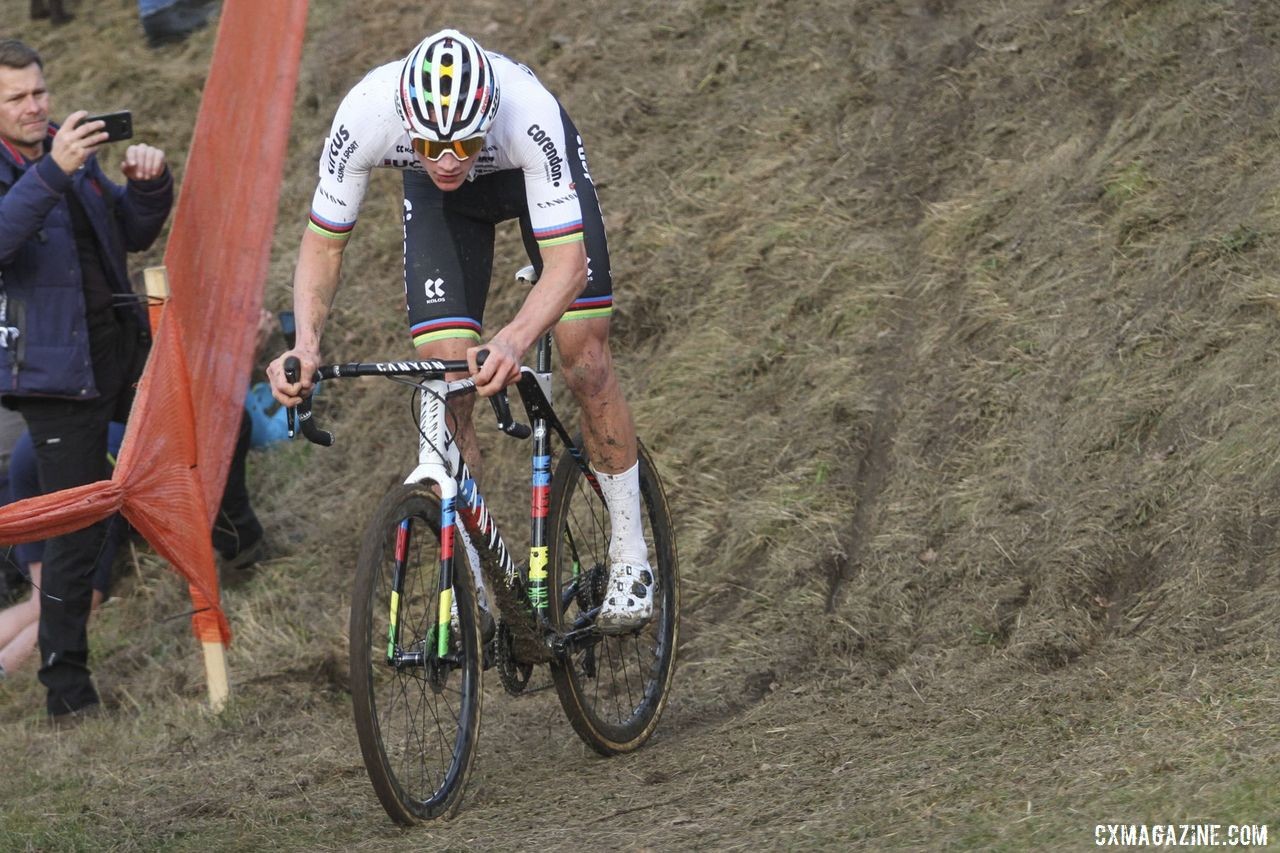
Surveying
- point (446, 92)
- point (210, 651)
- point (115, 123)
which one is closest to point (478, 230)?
Result: point (446, 92)

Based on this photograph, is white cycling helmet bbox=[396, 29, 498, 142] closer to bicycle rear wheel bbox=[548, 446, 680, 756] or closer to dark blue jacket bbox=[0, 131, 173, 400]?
bicycle rear wheel bbox=[548, 446, 680, 756]

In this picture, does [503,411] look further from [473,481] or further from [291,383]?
[291,383]

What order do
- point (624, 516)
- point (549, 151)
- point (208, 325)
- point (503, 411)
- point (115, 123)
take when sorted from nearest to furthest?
point (503, 411) → point (549, 151) → point (624, 516) → point (115, 123) → point (208, 325)

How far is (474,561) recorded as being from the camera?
194 inches

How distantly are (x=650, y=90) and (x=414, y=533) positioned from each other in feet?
19.9

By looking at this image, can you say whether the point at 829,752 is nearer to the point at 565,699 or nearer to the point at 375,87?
the point at 565,699

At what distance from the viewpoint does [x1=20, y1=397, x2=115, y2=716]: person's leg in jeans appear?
6.68m

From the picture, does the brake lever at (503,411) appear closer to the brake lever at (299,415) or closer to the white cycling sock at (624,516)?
the brake lever at (299,415)

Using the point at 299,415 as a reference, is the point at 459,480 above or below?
below

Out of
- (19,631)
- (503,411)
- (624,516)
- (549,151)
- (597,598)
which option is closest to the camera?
(503,411)

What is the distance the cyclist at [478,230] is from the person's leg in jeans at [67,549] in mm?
2198

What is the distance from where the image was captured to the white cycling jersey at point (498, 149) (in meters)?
4.90

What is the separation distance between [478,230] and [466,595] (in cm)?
132

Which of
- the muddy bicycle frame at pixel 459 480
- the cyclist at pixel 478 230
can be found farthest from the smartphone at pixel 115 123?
the muddy bicycle frame at pixel 459 480
